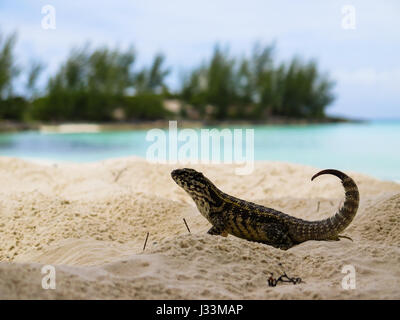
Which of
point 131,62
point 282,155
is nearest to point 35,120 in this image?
point 131,62

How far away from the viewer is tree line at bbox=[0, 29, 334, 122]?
31250 millimetres

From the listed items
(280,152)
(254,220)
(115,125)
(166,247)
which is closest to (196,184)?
(254,220)

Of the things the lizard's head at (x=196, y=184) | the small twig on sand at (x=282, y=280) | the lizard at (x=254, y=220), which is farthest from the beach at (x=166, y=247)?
the lizard's head at (x=196, y=184)

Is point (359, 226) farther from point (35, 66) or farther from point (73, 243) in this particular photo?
point (35, 66)

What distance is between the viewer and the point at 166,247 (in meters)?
2.76

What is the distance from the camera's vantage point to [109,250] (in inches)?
130

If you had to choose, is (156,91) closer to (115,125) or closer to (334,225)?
(115,125)

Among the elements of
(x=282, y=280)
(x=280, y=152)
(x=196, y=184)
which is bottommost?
(x=280, y=152)

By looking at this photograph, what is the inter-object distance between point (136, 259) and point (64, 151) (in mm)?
16265

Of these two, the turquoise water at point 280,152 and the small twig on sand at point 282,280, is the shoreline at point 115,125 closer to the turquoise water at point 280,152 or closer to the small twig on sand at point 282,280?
the turquoise water at point 280,152

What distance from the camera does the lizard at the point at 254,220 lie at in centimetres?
332

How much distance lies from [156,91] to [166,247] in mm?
33879

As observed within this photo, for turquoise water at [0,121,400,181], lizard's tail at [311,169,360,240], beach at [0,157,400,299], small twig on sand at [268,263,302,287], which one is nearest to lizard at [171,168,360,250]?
lizard's tail at [311,169,360,240]

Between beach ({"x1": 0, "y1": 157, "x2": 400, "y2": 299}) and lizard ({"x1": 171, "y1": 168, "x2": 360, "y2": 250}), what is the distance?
0.48 ft
